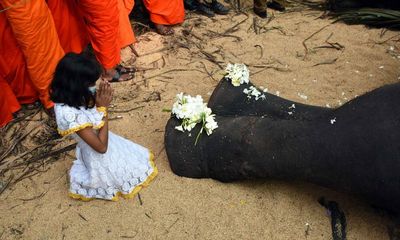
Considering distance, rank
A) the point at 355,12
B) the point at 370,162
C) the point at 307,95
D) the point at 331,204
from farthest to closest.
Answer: the point at 355,12, the point at 307,95, the point at 331,204, the point at 370,162

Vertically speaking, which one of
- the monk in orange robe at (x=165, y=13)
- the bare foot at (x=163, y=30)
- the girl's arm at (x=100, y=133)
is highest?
the girl's arm at (x=100, y=133)

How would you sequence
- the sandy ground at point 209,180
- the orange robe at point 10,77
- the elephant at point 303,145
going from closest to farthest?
the elephant at point 303,145 < the sandy ground at point 209,180 < the orange robe at point 10,77

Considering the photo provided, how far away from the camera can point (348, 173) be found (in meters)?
2.14

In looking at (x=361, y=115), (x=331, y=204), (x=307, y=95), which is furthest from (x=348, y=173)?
(x=307, y=95)

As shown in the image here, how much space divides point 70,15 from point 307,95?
232 cm

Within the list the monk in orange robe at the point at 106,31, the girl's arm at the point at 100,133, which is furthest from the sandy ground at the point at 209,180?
the girl's arm at the point at 100,133

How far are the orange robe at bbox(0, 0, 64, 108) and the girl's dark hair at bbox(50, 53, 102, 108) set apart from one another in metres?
1.08

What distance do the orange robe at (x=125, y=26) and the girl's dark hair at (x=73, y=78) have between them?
2.00 metres

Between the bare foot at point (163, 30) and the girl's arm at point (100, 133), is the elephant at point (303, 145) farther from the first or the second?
the bare foot at point (163, 30)

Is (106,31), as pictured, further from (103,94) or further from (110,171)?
(110,171)

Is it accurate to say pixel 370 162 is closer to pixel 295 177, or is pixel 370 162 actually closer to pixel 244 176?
pixel 295 177

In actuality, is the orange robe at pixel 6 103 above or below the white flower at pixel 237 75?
below

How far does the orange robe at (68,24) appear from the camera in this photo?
3609 mm

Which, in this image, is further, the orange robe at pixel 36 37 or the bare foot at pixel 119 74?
the bare foot at pixel 119 74
